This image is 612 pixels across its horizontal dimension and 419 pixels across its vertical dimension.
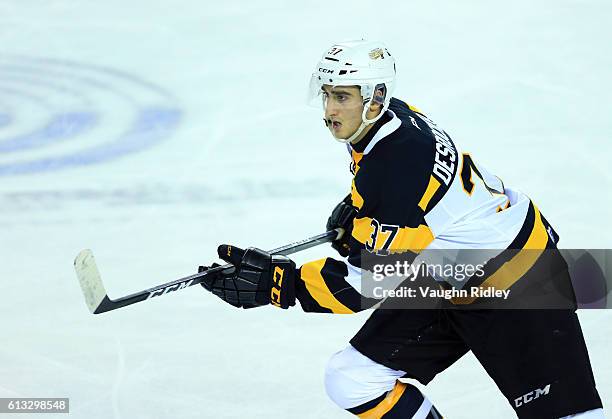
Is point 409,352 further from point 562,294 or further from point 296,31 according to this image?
point 296,31

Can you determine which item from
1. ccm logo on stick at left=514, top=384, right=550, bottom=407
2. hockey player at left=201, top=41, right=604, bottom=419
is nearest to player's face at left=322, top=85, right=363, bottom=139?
hockey player at left=201, top=41, right=604, bottom=419

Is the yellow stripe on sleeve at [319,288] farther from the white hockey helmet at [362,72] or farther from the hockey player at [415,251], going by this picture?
the white hockey helmet at [362,72]

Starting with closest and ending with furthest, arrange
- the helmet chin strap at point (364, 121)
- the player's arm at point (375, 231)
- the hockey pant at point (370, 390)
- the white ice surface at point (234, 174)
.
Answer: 1. the player's arm at point (375, 231)
2. the helmet chin strap at point (364, 121)
3. the hockey pant at point (370, 390)
4. the white ice surface at point (234, 174)

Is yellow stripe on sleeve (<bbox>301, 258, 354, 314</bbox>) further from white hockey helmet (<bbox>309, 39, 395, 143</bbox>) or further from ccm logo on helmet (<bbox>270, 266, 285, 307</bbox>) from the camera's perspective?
white hockey helmet (<bbox>309, 39, 395, 143</bbox>)

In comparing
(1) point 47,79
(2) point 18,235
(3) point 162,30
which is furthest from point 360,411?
(3) point 162,30

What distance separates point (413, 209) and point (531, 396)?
1.95 ft

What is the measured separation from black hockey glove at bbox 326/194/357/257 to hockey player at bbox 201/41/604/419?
1.74 ft

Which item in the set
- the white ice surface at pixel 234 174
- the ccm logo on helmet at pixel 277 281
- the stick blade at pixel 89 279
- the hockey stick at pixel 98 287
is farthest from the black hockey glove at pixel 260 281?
the white ice surface at pixel 234 174

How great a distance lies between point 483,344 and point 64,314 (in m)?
1.68

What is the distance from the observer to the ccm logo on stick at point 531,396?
2.76 meters

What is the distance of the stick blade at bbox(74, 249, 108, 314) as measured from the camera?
2809 mm

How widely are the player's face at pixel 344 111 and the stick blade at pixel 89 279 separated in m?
0.74

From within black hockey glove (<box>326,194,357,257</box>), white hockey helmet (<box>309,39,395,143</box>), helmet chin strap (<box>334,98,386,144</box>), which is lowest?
black hockey glove (<box>326,194,357,257</box>)

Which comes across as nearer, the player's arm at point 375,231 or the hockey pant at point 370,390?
the player's arm at point 375,231
